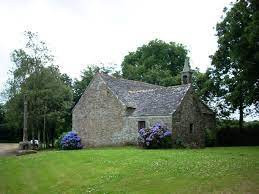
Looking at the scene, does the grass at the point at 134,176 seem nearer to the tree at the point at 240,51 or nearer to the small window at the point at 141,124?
the tree at the point at 240,51

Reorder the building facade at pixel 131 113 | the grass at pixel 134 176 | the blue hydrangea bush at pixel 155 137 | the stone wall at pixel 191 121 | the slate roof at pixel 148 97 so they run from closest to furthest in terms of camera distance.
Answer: the grass at pixel 134 176, the blue hydrangea bush at pixel 155 137, the stone wall at pixel 191 121, the building facade at pixel 131 113, the slate roof at pixel 148 97

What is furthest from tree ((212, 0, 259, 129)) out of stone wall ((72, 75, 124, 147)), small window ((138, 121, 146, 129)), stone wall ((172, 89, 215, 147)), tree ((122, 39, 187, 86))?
tree ((122, 39, 187, 86))

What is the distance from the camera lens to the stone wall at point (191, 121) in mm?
39597

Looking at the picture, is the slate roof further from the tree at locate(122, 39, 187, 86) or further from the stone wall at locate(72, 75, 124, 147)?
the tree at locate(122, 39, 187, 86)

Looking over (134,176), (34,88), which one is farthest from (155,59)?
(134,176)

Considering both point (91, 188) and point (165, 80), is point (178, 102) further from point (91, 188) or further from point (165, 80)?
point (165, 80)

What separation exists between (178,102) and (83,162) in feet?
55.0

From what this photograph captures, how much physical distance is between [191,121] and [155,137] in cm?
726

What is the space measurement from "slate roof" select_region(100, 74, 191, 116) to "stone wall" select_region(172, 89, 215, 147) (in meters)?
0.81

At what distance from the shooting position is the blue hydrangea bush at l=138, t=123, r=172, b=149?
36.3 m

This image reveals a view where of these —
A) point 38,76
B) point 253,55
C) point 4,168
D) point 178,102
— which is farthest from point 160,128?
point 38,76

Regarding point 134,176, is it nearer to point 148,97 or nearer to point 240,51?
point 240,51

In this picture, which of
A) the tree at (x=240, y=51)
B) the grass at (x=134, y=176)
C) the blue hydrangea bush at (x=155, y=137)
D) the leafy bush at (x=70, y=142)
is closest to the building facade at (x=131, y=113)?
the blue hydrangea bush at (x=155, y=137)

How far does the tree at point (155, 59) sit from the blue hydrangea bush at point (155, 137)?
36803 millimetres
